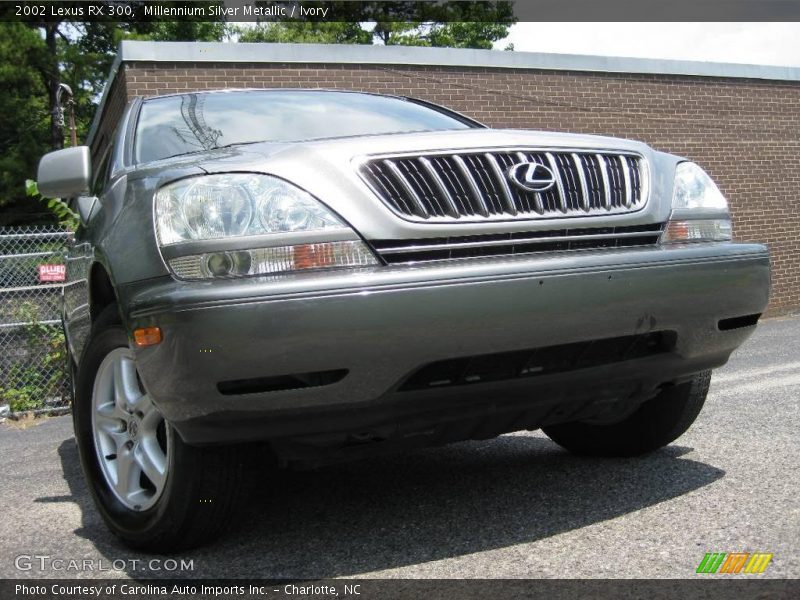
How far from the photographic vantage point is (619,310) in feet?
9.34

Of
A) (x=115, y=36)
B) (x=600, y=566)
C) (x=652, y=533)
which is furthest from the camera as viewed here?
(x=115, y=36)

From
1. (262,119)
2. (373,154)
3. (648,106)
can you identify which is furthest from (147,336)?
(648,106)

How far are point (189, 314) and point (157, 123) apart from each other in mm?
1573

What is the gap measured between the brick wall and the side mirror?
660cm

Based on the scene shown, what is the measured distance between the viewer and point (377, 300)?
8.42 ft

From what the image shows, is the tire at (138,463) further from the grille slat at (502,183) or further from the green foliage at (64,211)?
the green foliage at (64,211)

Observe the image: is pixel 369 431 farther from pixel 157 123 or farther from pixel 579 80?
pixel 579 80

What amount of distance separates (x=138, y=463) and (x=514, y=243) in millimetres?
1449

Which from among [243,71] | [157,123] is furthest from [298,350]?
[243,71]

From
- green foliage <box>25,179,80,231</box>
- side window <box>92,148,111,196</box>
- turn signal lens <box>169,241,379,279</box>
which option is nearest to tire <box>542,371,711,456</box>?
turn signal lens <box>169,241,379,279</box>

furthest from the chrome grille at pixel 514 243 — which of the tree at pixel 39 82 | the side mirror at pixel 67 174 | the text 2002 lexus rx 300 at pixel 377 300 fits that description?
the tree at pixel 39 82

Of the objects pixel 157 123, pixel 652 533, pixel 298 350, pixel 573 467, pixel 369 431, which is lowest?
pixel 573 467

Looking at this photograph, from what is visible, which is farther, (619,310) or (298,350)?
(619,310)

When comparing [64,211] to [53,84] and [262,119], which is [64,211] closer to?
[262,119]
